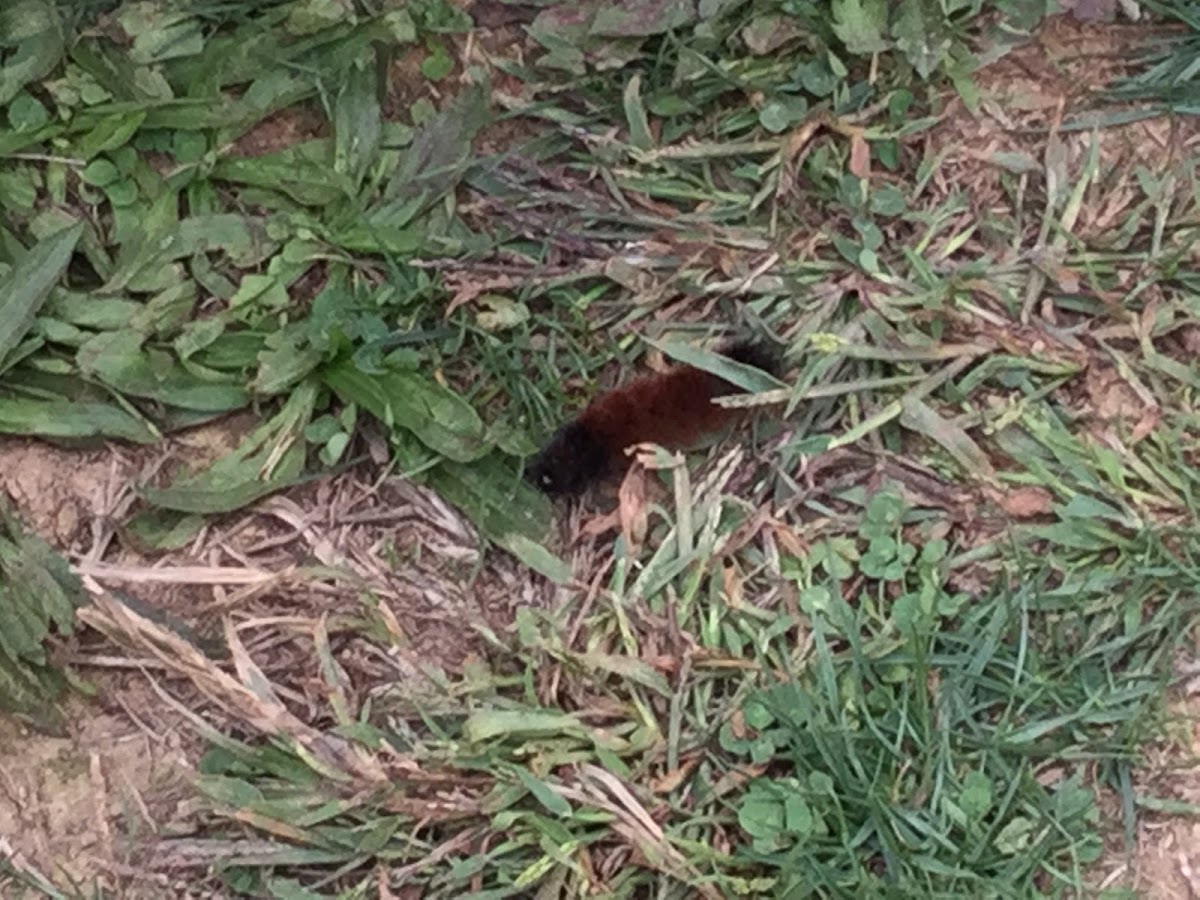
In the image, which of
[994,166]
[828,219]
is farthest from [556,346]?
[994,166]

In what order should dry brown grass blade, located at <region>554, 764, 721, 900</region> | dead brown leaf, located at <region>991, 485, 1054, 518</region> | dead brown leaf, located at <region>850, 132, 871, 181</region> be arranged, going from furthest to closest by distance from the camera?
dead brown leaf, located at <region>850, 132, 871, 181</region> < dead brown leaf, located at <region>991, 485, 1054, 518</region> < dry brown grass blade, located at <region>554, 764, 721, 900</region>

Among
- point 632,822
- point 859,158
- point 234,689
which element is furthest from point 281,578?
point 859,158

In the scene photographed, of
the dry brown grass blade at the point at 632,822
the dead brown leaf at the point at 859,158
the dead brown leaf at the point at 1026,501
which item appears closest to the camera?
the dry brown grass blade at the point at 632,822

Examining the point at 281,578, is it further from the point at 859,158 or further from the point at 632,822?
the point at 859,158

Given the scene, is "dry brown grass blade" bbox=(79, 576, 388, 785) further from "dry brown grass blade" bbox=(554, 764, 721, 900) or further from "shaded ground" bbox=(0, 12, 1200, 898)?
"dry brown grass blade" bbox=(554, 764, 721, 900)

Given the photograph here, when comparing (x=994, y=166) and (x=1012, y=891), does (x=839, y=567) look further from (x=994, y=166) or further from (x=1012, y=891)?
(x=994, y=166)

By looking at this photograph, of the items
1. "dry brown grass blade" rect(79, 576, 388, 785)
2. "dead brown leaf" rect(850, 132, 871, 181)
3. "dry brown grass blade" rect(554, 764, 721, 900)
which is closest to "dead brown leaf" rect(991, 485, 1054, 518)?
"dead brown leaf" rect(850, 132, 871, 181)

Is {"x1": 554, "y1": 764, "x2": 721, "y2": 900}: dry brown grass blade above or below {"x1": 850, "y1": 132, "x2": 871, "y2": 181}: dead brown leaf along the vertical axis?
below

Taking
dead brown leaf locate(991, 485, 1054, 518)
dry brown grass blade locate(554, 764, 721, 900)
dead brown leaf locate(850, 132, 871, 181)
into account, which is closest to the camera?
dry brown grass blade locate(554, 764, 721, 900)

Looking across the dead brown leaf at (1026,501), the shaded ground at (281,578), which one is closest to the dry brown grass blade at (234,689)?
the shaded ground at (281,578)

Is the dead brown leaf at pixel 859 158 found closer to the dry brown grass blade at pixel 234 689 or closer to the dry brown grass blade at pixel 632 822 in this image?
the dry brown grass blade at pixel 632 822

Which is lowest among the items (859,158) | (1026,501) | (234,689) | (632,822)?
(632,822)

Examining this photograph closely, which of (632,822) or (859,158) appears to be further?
(859,158)
